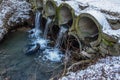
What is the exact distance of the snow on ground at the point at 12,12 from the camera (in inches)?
529

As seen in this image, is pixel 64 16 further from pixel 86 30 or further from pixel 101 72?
pixel 101 72

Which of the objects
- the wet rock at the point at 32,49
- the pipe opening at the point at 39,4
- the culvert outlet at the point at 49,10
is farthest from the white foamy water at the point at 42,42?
the pipe opening at the point at 39,4

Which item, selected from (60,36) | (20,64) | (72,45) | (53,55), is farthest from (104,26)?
(20,64)

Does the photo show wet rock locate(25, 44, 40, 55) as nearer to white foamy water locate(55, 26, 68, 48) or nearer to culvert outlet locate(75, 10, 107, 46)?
white foamy water locate(55, 26, 68, 48)

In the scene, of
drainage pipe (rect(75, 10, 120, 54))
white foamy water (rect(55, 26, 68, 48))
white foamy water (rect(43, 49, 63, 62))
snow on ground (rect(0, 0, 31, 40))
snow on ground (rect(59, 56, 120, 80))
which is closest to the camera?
snow on ground (rect(59, 56, 120, 80))

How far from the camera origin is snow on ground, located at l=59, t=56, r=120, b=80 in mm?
7742

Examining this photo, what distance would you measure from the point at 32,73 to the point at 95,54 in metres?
2.75

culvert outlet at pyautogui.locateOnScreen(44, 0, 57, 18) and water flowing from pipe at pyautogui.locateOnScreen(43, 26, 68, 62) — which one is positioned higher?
culvert outlet at pyautogui.locateOnScreen(44, 0, 57, 18)

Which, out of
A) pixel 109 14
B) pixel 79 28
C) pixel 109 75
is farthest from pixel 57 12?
pixel 109 75

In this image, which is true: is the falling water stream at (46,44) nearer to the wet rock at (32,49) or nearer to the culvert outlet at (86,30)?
the wet rock at (32,49)

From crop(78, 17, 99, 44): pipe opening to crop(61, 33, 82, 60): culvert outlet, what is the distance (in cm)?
37

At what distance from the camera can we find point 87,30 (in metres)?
10.9

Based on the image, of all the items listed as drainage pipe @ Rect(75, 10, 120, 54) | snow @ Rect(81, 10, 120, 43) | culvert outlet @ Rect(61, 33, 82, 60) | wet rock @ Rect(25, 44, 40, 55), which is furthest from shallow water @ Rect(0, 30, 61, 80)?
snow @ Rect(81, 10, 120, 43)

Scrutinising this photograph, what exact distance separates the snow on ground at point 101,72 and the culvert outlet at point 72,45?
1.81 meters
